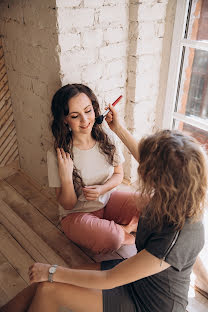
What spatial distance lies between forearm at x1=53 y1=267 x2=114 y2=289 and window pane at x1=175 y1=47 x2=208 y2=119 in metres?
1.35

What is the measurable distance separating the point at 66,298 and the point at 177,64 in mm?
1593

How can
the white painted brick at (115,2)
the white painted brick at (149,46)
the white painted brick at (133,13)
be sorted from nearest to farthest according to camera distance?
the white painted brick at (115,2)
the white painted brick at (133,13)
the white painted brick at (149,46)

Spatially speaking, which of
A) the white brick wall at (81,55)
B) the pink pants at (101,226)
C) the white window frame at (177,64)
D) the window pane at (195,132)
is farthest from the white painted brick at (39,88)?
the window pane at (195,132)

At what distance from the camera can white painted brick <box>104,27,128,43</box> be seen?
173 centimetres

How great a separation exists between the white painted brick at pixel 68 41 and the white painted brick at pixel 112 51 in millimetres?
209

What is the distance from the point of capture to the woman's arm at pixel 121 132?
1.60 m

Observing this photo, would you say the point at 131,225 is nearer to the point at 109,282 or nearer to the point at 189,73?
the point at 109,282

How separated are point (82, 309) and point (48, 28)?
4.38 ft

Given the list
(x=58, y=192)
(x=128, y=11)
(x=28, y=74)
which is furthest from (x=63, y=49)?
(x=58, y=192)

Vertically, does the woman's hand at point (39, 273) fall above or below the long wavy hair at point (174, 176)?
below

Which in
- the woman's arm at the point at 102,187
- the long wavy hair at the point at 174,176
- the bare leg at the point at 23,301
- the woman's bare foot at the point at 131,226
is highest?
the long wavy hair at the point at 174,176

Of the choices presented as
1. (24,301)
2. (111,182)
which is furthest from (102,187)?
(24,301)

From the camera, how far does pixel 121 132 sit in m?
1.65

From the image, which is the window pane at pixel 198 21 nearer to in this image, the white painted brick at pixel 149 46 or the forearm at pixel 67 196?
the white painted brick at pixel 149 46
